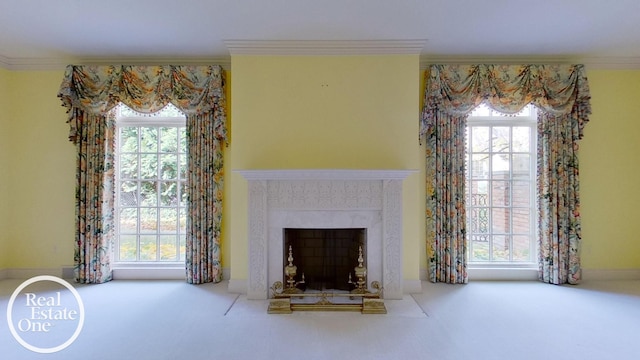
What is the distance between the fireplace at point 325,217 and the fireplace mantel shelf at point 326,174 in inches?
1.1

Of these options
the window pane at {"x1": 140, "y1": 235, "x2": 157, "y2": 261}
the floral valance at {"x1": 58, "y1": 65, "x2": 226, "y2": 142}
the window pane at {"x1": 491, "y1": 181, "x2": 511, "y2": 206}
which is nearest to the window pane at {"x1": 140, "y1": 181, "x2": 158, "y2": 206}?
the window pane at {"x1": 140, "y1": 235, "x2": 157, "y2": 261}

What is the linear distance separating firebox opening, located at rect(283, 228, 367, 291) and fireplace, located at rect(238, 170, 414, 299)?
0.17 metres

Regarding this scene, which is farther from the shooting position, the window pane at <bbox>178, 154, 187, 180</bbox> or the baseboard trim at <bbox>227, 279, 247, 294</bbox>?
the window pane at <bbox>178, 154, 187, 180</bbox>

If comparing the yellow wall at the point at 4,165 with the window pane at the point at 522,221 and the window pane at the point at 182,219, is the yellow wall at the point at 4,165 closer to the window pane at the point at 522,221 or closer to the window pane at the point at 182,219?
the window pane at the point at 182,219

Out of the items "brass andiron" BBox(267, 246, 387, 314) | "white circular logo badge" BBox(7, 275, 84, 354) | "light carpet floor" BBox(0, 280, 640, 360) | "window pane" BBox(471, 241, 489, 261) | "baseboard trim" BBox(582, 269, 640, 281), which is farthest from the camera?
"window pane" BBox(471, 241, 489, 261)

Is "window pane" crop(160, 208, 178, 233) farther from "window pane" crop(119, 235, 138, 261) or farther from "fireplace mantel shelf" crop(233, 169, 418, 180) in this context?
"fireplace mantel shelf" crop(233, 169, 418, 180)

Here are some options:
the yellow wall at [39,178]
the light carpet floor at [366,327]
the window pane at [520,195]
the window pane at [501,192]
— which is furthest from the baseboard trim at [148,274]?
the window pane at [520,195]

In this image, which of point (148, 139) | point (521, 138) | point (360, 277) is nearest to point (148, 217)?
point (148, 139)

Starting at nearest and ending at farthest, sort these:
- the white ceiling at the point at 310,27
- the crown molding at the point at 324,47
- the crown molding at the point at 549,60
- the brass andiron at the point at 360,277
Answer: the white ceiling at the point at 310,27, the brass andiron at the point at 360,277, the crown molding at the point at 324,47, the crown molding at the point at 549,60

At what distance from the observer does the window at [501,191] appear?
3914 mm

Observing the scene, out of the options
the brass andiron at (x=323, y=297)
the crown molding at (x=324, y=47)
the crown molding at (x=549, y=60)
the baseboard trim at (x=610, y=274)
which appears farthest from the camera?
the baseboard trim at (x=610, y=274)

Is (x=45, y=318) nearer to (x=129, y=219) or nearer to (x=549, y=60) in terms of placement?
(x=129, y=219)

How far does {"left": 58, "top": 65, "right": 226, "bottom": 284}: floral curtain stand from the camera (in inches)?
141

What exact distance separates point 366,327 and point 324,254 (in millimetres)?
912
